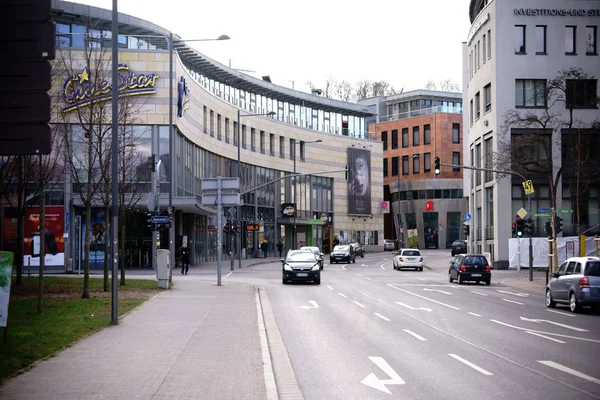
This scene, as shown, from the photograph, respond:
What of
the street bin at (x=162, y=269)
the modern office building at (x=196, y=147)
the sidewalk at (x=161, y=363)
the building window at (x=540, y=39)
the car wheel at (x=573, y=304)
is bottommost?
the car wheel at (x=573, y=304)

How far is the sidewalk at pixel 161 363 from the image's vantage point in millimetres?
9805

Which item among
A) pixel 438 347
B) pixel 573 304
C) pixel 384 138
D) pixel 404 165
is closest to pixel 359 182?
pixel 404 165

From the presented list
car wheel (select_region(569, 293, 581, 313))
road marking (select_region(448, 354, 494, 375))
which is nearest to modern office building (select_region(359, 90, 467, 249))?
car wheel (select_region(569, 293, 581, 313))

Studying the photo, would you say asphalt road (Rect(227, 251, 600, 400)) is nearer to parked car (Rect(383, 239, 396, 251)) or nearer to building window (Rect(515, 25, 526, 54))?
building window (Rect(515, 25, 526, 54))

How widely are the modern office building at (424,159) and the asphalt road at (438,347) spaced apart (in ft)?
268

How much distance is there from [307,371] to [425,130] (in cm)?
10294

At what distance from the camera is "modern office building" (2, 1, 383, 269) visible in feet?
129

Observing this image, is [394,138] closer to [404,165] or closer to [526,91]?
[404,165]

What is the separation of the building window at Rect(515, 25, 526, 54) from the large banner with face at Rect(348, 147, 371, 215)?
4239 cm

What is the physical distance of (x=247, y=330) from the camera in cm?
1741

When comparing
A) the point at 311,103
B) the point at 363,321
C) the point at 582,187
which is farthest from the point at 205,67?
the point at 363,321

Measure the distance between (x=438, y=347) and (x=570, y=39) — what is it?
46.8 meters

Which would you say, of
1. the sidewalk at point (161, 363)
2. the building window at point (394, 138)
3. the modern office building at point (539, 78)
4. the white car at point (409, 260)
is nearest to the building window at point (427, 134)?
the building window at point (394, 138)

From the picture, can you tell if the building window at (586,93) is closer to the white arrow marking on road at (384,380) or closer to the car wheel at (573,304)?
the car wheel at (573,304)
